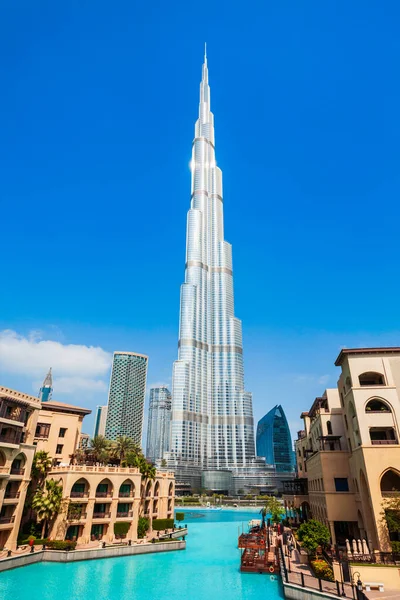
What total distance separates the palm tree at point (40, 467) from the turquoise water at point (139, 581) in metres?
10.7

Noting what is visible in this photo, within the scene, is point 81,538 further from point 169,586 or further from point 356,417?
point 356,417

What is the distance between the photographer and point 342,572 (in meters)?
27.3

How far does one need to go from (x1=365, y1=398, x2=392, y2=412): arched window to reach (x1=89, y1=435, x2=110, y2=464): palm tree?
4000cm

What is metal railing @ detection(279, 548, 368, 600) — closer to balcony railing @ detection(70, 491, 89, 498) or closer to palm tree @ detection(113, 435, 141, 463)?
balcony railing @ detection(70, 491, 89, 498)

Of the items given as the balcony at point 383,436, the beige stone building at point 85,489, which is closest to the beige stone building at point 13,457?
the beige stone building at point 85,489

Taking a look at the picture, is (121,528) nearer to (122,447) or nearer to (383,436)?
(122,447)

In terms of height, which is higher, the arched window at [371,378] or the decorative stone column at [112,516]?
the arched window at [371,378]

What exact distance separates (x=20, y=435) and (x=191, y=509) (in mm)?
109930

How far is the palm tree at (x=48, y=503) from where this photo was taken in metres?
41.2

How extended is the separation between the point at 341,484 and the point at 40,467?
3438 centimetres

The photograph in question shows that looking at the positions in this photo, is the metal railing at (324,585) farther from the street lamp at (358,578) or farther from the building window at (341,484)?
the building window at (341,484)

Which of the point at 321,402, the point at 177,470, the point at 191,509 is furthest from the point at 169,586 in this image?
the point at 177,470

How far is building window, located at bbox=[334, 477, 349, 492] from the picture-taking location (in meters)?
40.4

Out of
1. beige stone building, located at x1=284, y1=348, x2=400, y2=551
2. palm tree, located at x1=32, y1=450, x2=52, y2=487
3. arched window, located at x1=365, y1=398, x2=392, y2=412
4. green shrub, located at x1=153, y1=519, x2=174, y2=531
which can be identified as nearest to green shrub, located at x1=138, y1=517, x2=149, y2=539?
green shrub, located at x1=153, y1=519, x2=174, y2=531
